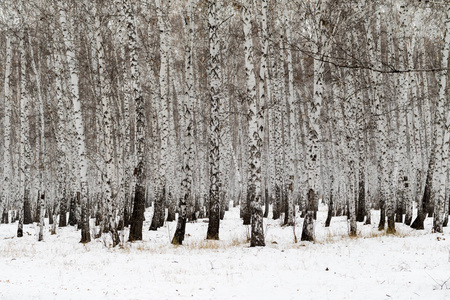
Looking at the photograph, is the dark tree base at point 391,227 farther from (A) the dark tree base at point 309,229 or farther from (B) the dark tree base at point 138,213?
(B) the dark tree base at point 138,213

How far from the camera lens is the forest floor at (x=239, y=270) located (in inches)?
227

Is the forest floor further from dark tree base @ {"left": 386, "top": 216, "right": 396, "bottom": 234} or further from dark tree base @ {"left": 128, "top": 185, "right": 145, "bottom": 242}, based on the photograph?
dark tree base @ {"left": 386, "top": 216, "right": 396, "bottom": 234}

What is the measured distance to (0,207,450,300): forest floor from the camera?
5762mm

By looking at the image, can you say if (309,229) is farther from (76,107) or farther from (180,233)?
(76,107)

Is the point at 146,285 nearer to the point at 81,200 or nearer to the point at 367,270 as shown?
the point at 367,270

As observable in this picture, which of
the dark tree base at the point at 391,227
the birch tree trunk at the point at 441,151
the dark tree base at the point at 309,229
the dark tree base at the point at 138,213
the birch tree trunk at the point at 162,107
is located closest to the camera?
the dark tree base at the point at 309,229

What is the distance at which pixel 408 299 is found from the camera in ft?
16.4

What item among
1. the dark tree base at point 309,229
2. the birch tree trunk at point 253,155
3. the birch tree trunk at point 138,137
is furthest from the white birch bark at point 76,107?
A: the dark tree base at point 309,229

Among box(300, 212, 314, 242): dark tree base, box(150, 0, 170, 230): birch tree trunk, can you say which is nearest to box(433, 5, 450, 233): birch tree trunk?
box(300, 212, 314, 242): dark tree base

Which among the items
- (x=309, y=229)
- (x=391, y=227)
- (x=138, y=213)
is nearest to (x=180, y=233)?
(x=138, y=213)

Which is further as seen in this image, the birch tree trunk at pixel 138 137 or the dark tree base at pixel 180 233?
the birch tree trunk at pixel 138 137

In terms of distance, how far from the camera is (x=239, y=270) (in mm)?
7418

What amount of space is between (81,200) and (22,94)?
19.6 ft

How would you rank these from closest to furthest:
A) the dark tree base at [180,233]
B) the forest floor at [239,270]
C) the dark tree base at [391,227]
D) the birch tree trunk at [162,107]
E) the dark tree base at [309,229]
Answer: the forest floor at [239,270] < the dark tree base at [309,229] < the dark tree base at [180,233] < the birch tree trunk at [162,107] < the dark tree base at [391,227]
